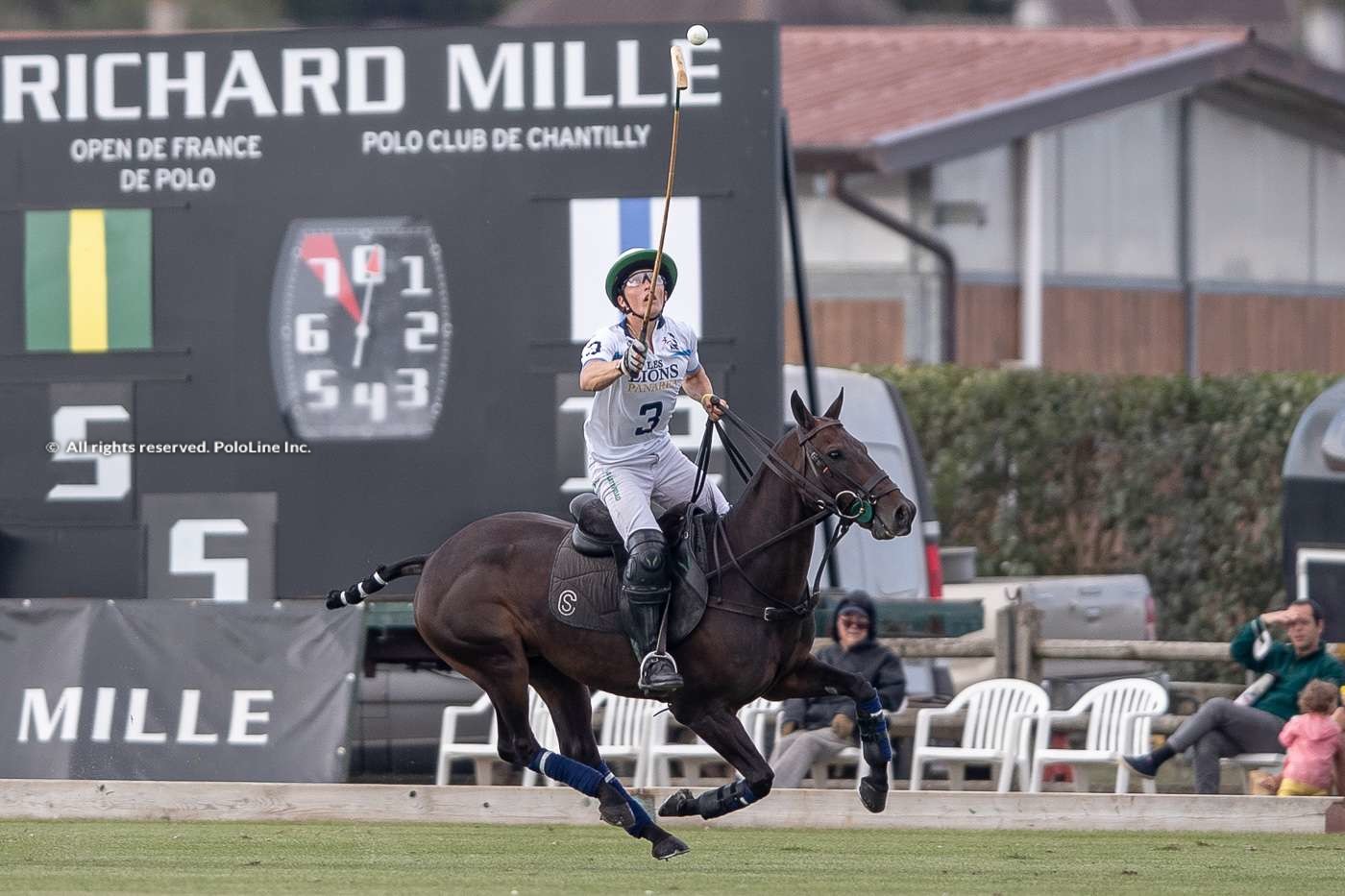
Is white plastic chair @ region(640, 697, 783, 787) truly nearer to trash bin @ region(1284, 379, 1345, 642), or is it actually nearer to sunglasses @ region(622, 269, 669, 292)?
trash bin @ region(1284, 379, 1345, 642)

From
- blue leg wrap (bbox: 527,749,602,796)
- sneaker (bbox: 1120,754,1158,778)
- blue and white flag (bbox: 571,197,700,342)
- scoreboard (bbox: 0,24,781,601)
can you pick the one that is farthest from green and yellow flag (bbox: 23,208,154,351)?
sneaker (bbox: 1120,754,1158,778)

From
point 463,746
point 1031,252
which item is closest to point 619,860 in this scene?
point 463,746

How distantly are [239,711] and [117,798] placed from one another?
1020mm

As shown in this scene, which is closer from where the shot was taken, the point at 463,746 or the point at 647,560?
the point at 647,560

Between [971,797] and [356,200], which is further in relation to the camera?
[356,200]

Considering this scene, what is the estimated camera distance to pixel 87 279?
12133 millimetres

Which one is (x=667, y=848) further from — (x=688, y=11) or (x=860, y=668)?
(x=688, y=11)

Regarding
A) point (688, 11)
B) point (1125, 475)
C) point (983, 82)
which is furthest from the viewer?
point (688, 11)

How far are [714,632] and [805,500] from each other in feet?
2.01

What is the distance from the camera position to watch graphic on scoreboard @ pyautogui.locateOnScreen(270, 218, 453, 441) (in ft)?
38.8

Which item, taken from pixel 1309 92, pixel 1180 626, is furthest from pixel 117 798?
pixel 1309 92

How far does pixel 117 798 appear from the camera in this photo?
11258 mm

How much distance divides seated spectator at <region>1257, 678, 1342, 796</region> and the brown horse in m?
2.75

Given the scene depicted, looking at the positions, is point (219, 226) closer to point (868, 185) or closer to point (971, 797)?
point (971, 797)
